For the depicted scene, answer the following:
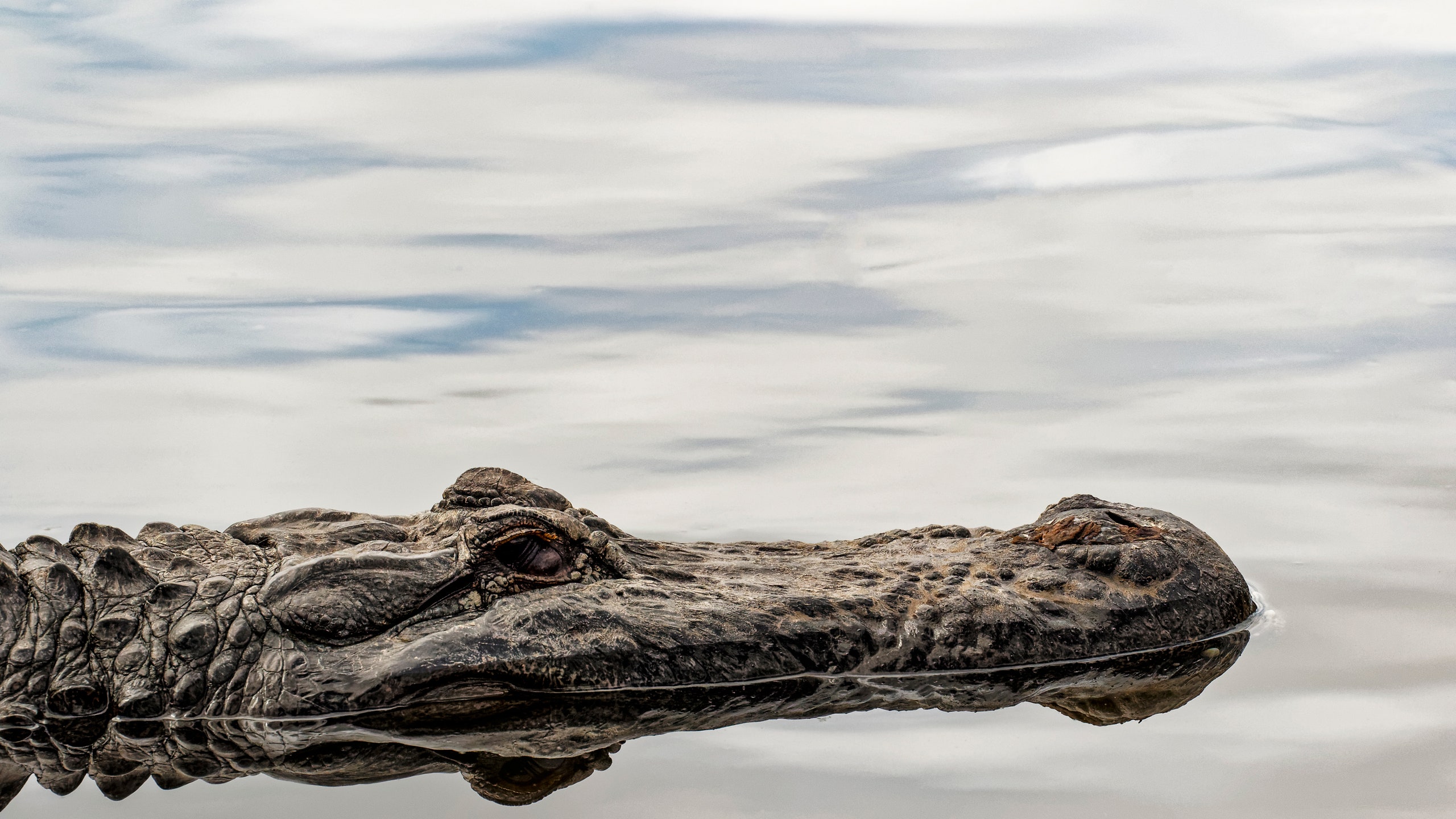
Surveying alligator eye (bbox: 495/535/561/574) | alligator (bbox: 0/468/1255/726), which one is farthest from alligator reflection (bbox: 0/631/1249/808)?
alligator eye (bbox: 495/535/561/574)

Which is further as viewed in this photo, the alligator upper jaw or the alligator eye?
the alligator eye

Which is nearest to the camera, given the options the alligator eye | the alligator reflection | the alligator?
the alligator reflection

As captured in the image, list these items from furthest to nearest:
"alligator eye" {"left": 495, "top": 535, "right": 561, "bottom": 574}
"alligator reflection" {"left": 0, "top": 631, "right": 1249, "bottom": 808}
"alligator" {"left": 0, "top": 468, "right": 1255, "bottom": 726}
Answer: "alligator eye" {"left": 495, "top": 535, "right": 561, "bottom": 574} → "alligator" {"left": 0, "top": 468, "right": 1255, "bottom": 726} → "alligator reflection" {"left": 0, "top": 631, "right": 1249, "bottom": 808}

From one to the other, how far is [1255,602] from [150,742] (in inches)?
158

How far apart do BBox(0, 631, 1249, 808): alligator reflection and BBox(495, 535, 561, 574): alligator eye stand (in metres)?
0.42

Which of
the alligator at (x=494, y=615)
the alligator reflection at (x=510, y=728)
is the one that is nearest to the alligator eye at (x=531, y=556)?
the alligator at (x=494, y=615)

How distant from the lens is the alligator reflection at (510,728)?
451cm

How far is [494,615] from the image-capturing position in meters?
4.98

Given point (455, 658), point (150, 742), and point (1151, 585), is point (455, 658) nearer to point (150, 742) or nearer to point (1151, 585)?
point (150, 742)

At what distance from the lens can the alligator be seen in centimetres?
484

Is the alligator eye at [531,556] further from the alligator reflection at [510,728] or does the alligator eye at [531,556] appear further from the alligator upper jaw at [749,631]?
the alligator reflection at [510,728]

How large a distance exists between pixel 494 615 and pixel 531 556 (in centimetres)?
25

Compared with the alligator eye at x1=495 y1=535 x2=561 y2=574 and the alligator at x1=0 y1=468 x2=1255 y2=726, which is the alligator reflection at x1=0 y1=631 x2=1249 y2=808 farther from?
the alligator eye at x1=495 y1=535 x2=561 y2=574

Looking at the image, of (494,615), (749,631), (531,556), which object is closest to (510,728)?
(494,615)
